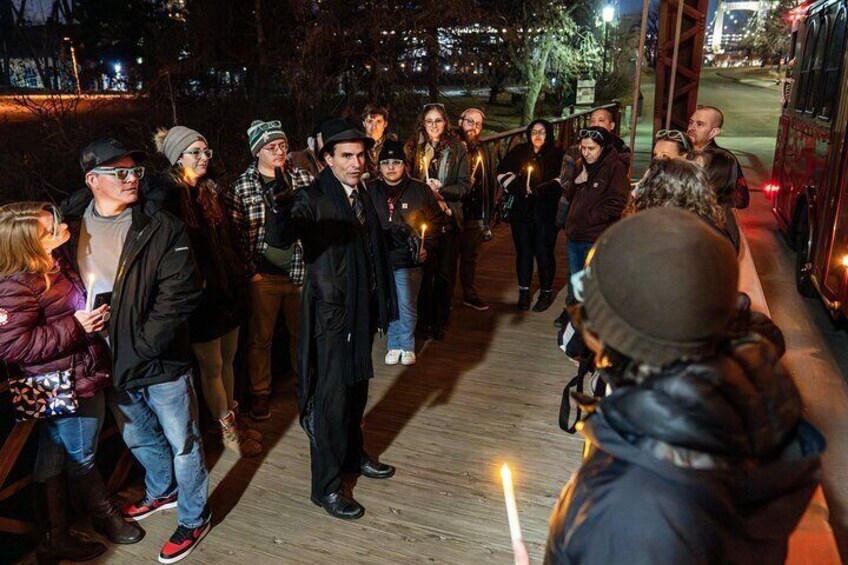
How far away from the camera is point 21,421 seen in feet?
10.2

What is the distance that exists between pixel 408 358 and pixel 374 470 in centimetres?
163

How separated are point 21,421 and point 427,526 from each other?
6.96 ft

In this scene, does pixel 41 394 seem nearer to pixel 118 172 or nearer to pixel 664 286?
pixel 118 172

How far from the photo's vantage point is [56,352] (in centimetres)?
291

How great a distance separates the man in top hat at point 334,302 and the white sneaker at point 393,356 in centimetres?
181

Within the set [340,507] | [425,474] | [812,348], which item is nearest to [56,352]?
[340,507]

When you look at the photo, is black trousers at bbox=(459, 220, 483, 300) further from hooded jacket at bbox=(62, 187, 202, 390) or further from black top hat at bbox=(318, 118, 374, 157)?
hooded jacket at bbox=(62, 187, 202, 390)

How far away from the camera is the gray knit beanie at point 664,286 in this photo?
42.1 inches

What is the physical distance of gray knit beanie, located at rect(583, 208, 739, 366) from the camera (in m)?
1.07

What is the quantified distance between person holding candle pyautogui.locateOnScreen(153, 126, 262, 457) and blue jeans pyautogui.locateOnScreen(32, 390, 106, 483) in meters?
0.75

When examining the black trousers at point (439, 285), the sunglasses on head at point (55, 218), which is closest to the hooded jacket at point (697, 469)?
the sunglasses on head at point (55, 218)

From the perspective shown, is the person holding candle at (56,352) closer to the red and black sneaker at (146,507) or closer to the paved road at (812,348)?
the red and black sneaker at (146,507)

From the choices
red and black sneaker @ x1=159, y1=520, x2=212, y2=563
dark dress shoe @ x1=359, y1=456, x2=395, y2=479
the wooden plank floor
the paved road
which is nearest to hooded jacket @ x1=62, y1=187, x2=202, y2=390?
red and black sneaker @ x1=159, y1=520, x2=212, y2=563

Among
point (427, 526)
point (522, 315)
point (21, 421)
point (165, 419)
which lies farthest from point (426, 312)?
point (21, 421)
